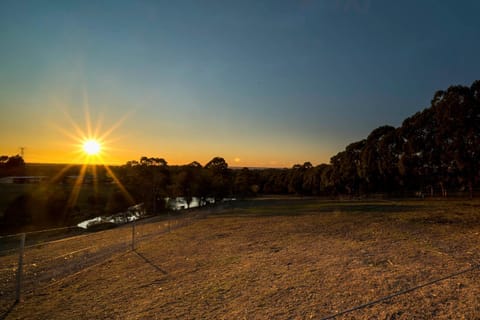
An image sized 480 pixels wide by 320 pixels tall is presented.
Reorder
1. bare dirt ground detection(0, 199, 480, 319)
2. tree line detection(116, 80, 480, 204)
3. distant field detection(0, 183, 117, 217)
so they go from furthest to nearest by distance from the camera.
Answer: distant field detection(0, 183, 117, 217) < tree line detection(116, 80, 480, 204) < bare dirt ground detection(0, 199, 480, 319)

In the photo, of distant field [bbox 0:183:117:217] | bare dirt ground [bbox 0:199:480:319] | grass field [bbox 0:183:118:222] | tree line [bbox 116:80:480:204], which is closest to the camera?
bare dirt ground [bbox 0:199:480:319]

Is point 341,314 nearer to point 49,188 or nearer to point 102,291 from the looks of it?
point 102,291

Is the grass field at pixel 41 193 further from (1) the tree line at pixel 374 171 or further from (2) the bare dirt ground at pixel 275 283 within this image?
(2) the bare dirt ground at pixel 275 283

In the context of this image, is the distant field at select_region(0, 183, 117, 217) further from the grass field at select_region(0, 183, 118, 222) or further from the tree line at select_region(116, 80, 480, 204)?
Answer: the tree line at select_region(116, 80, 480, 204)

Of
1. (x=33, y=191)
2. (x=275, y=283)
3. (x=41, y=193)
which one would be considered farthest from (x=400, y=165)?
(x=33, y=191)

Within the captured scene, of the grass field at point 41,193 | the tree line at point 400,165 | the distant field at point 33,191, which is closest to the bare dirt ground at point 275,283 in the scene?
the tree line at point 400,165

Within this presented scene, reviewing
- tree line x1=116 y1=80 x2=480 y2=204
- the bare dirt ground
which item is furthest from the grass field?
the bare dirt ground

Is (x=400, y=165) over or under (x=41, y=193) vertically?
over

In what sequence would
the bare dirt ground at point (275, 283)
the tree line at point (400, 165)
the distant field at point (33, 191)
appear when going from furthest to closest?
the distant field at point (33, 191), the tree line at point (400, 165), the bare dirt ground at point (275, 283)

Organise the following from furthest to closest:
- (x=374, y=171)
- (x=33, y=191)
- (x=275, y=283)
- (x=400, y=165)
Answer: (x=374, y=171)
(x=400, y=165)
(x=33, y=191)
(x=275, y=283)

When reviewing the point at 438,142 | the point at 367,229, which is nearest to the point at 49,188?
the point at 367,229

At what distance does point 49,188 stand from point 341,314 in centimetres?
3790

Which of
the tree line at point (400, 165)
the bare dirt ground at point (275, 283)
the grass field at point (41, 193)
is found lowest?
the bare dirt ground at point (275, 283)

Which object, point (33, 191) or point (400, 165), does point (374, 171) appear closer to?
point (400, 165)
